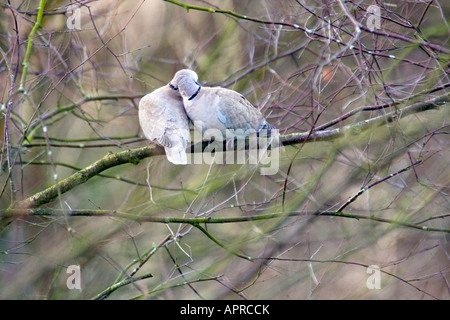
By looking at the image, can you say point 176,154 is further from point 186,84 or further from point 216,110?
point 186,84

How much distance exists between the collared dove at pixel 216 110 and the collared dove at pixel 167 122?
0.33 feet

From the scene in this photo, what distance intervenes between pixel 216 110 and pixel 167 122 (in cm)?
A: 38

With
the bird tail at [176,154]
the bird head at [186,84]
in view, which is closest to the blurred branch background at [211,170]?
the bird tail at [176,154]

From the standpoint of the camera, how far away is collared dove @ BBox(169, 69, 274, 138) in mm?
4191

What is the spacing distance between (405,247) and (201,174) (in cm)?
248

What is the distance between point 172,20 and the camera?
6820 mm

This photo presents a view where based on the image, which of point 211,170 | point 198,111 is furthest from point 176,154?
point 211,170

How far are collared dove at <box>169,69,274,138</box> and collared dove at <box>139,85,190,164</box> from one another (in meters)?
0.10

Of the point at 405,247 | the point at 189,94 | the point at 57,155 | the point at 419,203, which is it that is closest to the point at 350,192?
the point at 419,203

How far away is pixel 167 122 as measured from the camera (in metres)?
4.11

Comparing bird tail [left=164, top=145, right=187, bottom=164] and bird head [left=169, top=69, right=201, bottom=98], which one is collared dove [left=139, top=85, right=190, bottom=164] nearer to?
bird tail [left=164, top=145, right=187, bottom=164]

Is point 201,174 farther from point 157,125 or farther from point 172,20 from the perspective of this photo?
point 172,20

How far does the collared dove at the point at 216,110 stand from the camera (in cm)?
419
